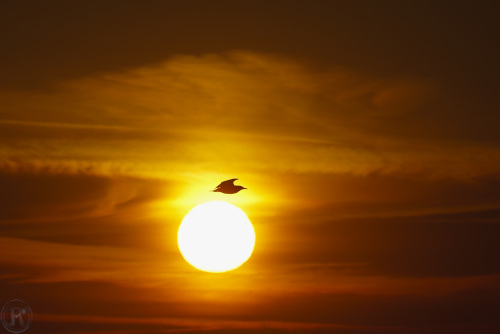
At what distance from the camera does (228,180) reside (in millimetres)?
79188
